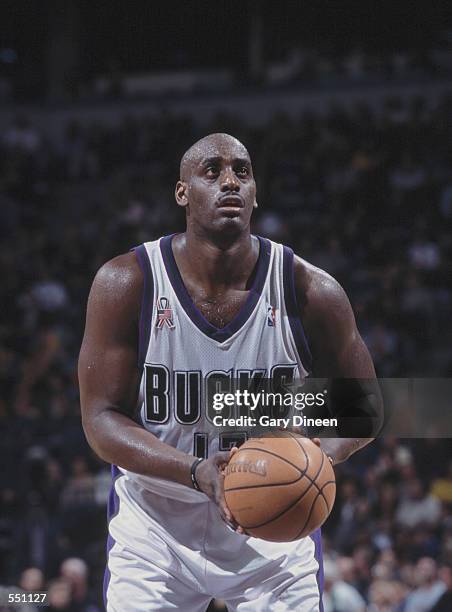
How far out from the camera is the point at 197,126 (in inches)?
511

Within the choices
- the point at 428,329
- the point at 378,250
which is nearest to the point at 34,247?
the point at 378,250

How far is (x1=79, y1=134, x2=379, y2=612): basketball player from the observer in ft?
10.2

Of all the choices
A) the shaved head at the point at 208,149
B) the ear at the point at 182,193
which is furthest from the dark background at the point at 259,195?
the shaved head at the point at 208,149

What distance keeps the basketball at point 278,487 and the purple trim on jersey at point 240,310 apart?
0.50 m

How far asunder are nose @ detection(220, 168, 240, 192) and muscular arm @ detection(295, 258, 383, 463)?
0.37 metres

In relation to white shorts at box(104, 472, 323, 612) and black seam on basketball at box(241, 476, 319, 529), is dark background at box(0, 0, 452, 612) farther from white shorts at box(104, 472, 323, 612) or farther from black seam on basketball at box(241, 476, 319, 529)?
black seam on basketball at box(241, 476, 319, 529)

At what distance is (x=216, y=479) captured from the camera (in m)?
2.73

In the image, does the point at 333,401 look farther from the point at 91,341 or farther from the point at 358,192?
the point at 358,192

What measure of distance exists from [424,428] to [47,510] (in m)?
2.74

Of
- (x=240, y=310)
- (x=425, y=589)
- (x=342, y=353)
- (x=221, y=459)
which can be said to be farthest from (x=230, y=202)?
(x=425, y=589)

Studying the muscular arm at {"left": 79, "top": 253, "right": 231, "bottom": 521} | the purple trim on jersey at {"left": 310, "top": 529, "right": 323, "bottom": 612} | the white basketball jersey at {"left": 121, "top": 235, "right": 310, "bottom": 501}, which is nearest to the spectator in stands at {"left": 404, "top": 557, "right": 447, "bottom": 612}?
the purple trim on jersey at {"left": 310, "top": 529, "right": 323, "bottom": 612}

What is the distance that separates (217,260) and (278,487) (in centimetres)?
86

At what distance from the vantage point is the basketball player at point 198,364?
311 cm

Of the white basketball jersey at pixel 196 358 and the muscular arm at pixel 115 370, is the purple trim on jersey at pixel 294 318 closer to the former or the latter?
the white basketball jersey at pixel 196 358
